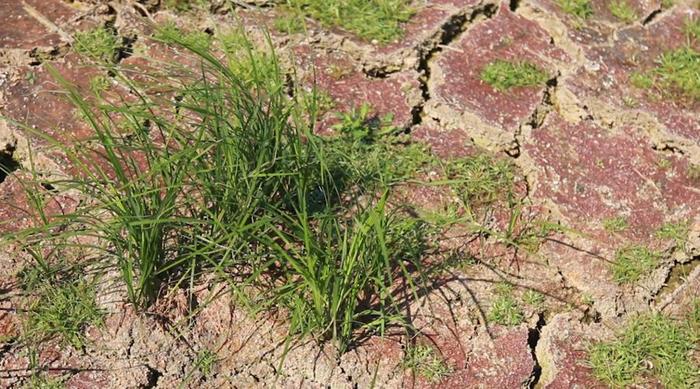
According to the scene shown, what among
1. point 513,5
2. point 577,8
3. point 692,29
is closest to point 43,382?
point 513,5

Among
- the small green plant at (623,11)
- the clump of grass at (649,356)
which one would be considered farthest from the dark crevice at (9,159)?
the small green plant at (623,11)

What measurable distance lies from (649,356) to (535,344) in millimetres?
305

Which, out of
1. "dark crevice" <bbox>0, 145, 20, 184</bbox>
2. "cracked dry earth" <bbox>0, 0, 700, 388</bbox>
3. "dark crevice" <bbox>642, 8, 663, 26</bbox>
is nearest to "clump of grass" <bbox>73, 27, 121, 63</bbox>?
"cracked dry earth" <bbox>0, 0, 700, 388</bbox>

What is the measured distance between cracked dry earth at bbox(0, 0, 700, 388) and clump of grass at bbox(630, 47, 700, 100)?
5 cm

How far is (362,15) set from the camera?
3.61m

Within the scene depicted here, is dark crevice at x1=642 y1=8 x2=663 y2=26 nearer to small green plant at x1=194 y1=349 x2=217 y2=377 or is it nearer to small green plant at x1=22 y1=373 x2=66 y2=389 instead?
small green plant at x1=194 y1=349 x2=217 y2=377

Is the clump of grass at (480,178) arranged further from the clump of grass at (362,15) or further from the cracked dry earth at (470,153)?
the clump of grass at (362,15)

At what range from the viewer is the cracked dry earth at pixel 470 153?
8.66 ft

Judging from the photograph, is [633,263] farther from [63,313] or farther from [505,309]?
[63,313]

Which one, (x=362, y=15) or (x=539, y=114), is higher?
(x=362, y=15)

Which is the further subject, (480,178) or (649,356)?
(480,178)

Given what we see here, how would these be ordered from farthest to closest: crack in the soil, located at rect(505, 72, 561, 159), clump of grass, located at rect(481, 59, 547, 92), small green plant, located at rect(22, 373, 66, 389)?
clump of grass, located at rect(481, 59, 547, 92), crack in the soil, located at rect(505, 72, 561, 159), small green plant, located at rect(22, 373, 66, 389)

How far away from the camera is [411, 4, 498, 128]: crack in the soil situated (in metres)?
3.38

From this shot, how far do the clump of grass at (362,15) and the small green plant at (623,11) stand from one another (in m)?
0.80
